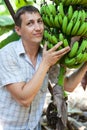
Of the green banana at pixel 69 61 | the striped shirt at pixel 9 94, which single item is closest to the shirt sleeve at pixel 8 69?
the striped shirt at pixel 9 94

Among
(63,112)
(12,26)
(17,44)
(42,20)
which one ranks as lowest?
(63,112)

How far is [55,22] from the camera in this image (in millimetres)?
1774

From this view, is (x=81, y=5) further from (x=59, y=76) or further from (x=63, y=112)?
(x=63, y=112)

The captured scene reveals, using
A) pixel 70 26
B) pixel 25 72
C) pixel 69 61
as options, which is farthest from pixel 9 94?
pixel 70 26

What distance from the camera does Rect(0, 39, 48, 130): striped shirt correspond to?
1.77 metres

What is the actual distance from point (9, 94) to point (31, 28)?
38 centimetres

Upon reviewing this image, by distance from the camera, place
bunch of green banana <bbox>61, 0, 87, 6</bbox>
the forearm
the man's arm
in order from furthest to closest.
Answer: the forearm, bunch of green banana <bbox>61, 0, 87, 6</bbox>, the man's arm

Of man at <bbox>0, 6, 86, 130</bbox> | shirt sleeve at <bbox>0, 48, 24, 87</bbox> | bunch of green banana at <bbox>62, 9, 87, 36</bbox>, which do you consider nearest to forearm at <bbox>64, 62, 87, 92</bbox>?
man at <bbox>0, 6, 86, 130</bbox>

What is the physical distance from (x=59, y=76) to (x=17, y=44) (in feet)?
0.95

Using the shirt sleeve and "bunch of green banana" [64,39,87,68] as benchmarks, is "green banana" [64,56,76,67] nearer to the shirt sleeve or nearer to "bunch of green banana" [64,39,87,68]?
"bunch of green banana" [64,39,87,68]

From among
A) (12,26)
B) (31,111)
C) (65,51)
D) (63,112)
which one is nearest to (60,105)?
(63,112)

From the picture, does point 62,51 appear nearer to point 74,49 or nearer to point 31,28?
point 74,49

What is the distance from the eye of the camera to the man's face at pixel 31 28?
68.9 inches

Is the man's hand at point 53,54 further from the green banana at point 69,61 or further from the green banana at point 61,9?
the green banana at point 61,9
